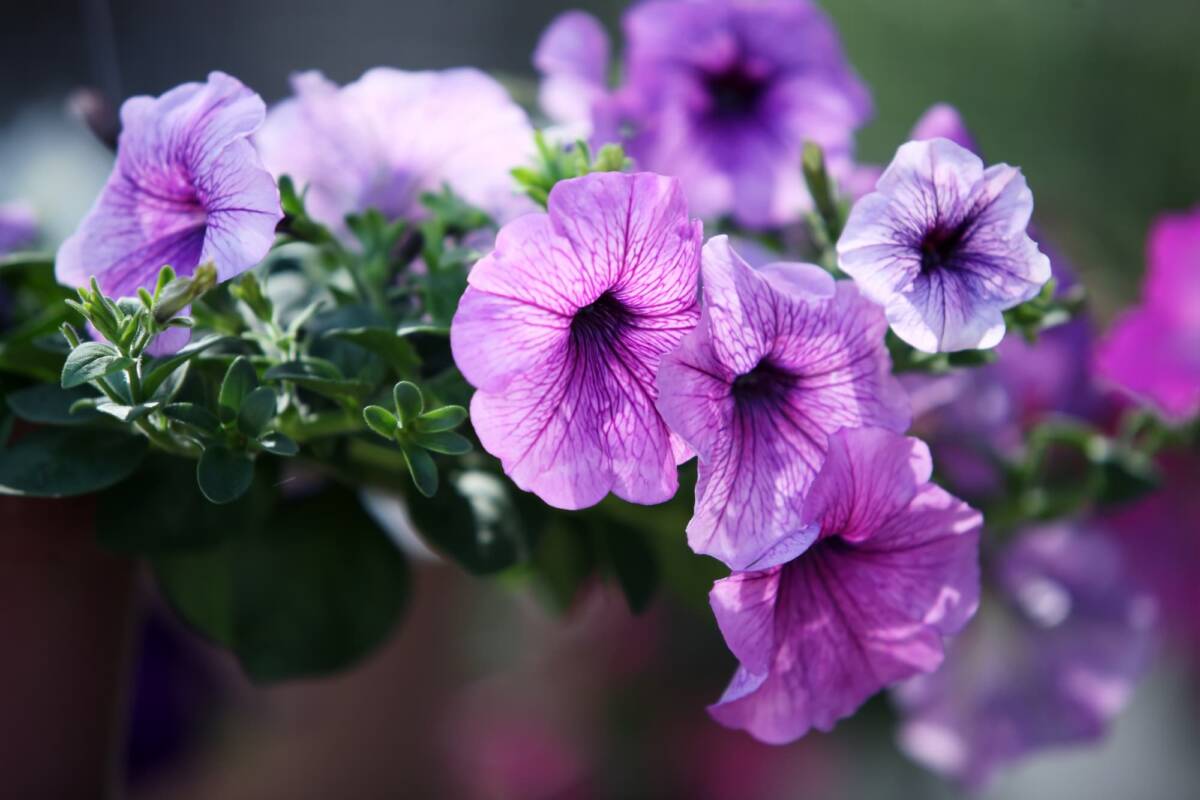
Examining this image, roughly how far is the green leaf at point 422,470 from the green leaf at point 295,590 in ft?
0.40

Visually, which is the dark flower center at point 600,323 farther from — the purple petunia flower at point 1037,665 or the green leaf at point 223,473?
the purple petunia flower at point 1037,665

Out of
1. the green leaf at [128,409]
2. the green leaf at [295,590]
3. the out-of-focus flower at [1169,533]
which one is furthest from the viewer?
the out-of-focus flower at [1169,533]

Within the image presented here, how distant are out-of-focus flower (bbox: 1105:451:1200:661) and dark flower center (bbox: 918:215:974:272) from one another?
396 mm

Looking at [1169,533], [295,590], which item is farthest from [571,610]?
[1169,533]

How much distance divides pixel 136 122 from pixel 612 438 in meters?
0.14

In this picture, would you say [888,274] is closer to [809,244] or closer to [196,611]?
[809,244]

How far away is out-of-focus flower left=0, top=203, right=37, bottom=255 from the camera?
361 mm

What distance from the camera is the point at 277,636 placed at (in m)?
0.33

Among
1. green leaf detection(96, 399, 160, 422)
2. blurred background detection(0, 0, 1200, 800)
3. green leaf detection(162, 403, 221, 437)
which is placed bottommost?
blurred background detection(0, 0, 1200, 800)

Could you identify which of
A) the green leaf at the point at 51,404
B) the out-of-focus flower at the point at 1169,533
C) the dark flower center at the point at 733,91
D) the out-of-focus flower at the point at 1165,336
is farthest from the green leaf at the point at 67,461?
the out-of-focus flower at the point at 1169,533

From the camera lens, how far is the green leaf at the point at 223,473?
0.78ft

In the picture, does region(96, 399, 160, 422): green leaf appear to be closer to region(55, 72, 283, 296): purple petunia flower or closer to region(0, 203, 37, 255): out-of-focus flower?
region(55, 72, 283, 296): purple petunia flower

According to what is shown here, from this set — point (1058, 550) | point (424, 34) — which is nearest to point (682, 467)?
point (1058, 550)

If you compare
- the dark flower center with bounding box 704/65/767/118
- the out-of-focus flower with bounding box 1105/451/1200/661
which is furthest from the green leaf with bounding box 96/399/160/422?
the out-of-focus flower with bounding box 1105/451/1200/661
